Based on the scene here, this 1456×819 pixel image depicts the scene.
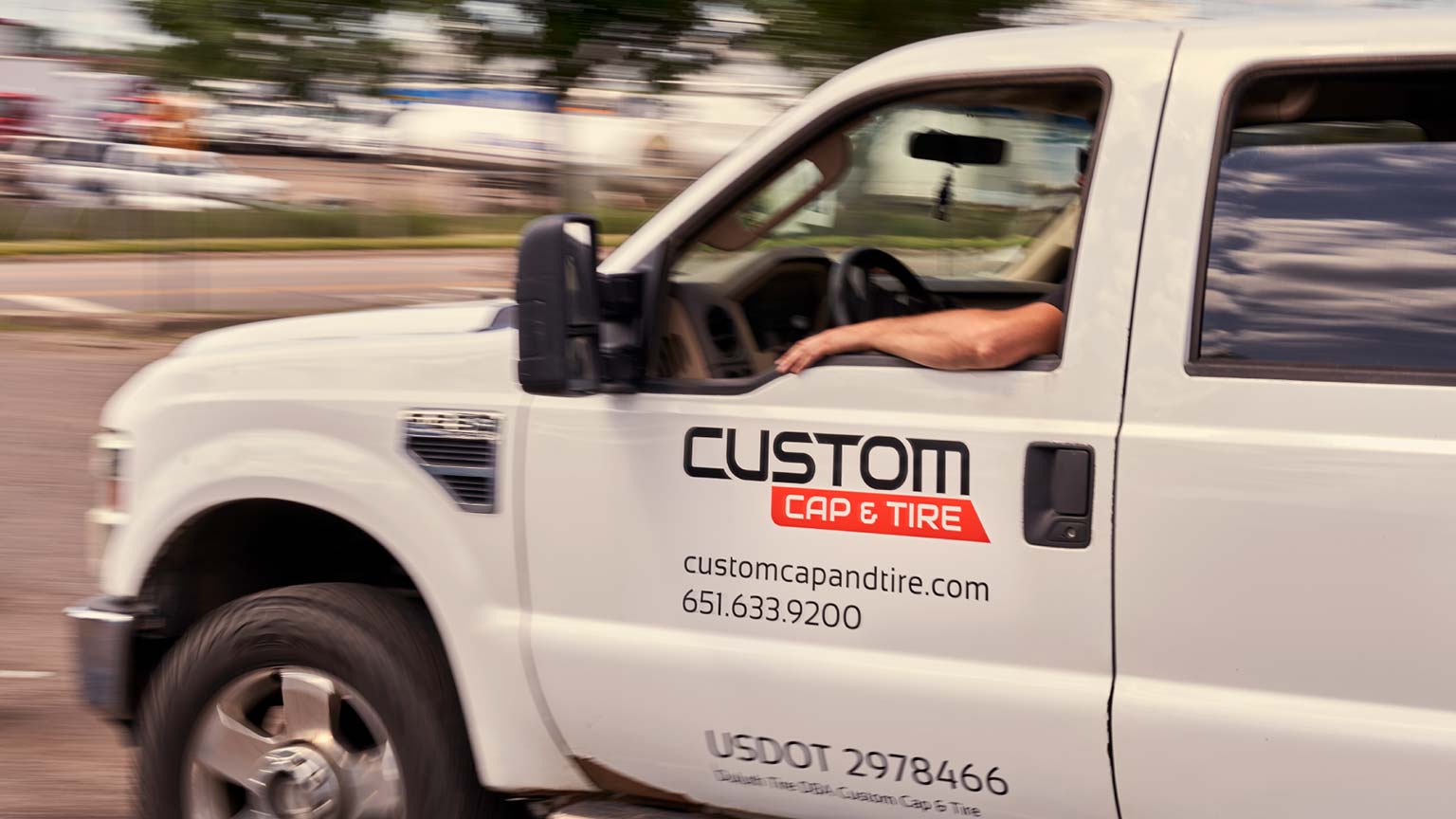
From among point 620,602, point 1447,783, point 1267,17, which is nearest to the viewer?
point 1447,783

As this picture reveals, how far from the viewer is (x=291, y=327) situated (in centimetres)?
370

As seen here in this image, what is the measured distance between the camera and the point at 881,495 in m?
2.90

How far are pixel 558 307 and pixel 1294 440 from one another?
1.25 metres

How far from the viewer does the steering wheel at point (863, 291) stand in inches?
129

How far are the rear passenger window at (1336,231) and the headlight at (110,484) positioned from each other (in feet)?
7.56

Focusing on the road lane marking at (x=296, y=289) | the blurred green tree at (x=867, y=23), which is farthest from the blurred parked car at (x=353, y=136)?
the blurred green tree at (x=867, y=23)

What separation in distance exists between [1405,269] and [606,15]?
785 cm

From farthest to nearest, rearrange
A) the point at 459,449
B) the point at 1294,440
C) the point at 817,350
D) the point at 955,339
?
the point at 459,449, the point at 817,350, the point at 955,339, the point at 1294,440

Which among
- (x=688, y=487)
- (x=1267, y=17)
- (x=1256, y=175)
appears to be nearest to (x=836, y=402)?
(x=688, y=487)

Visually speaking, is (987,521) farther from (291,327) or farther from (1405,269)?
(291,327)

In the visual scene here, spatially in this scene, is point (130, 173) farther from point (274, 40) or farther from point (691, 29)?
point (691, 29)

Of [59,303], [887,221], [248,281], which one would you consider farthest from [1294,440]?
[248,281]

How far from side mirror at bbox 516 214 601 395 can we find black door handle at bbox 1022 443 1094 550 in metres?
0.82

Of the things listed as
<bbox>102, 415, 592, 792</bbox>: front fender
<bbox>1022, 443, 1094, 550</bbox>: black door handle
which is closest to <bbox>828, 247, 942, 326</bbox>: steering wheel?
<bbox>1022, 443, 1094, 550</bbox>: black door handle
